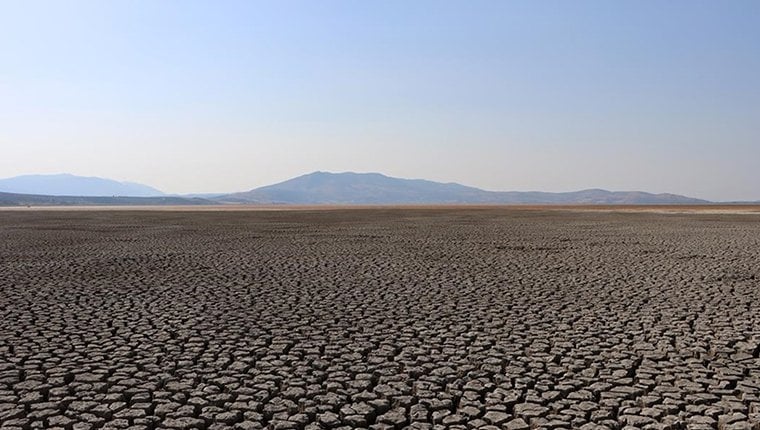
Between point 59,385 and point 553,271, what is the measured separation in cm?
924

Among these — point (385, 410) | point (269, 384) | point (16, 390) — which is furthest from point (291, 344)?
point (16, 390)

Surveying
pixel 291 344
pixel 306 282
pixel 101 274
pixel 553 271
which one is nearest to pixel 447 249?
pixel 553 271

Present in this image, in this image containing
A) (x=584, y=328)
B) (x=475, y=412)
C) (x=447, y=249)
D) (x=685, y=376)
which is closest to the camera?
(x=475, y=412)

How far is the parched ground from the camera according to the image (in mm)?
4219

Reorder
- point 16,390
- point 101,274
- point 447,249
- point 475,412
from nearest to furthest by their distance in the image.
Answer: point 475,412 < point 16,390 < point 101,274 < point 447,249

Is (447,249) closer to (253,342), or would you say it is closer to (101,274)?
(101,274)

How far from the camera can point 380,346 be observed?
6.03 meters

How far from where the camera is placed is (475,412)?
4.22 m

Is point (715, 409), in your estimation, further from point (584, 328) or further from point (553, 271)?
point (553, 271)

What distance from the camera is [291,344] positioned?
609cm

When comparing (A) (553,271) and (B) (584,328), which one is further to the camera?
(A) (553,271)

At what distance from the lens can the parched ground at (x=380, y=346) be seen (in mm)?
4219

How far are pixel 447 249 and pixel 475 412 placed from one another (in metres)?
12.4

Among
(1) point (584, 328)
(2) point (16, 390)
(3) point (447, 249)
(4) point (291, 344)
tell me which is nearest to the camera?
(2) point (16, 390)
